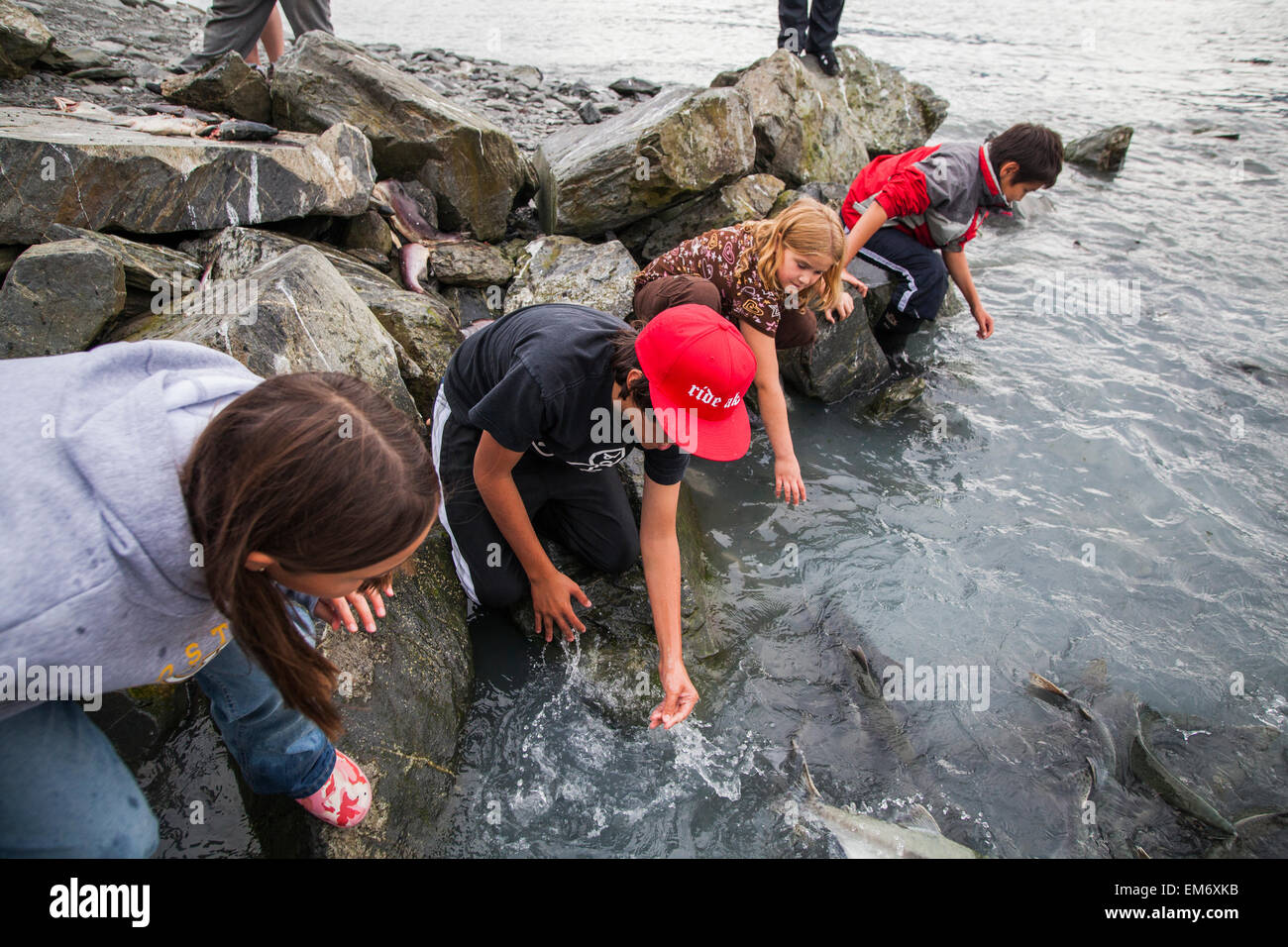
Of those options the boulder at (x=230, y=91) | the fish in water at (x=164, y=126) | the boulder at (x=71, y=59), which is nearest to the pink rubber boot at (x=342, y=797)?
the fish in water at (x=164, y=126)

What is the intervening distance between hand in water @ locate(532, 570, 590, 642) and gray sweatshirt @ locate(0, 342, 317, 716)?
1491 mm

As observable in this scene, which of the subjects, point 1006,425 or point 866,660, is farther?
point 1006,425

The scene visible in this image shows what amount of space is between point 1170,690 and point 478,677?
3.06 meters

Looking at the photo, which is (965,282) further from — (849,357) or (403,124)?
(403,124)

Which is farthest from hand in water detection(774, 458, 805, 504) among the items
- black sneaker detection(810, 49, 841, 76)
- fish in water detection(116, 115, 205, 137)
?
black sneaker detection(810, 49, 841, 76)

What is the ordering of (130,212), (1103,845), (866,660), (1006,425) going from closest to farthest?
(1103,845) → (866,660) → (130,212) → (1006,425)

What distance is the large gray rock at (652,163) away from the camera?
4793 millimetres

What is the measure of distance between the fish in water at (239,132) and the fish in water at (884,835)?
14.3 ft

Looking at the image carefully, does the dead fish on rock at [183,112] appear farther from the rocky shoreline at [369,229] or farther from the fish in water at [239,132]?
the fish in water at [239,132]

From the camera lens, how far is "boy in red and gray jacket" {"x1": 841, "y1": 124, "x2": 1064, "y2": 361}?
4500 millimetres

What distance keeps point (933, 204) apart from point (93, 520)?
4.78 m

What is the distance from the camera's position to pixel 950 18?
14883 millimetres

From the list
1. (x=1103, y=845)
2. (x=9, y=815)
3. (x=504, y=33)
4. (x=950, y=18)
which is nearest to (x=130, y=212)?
(x=9, y=815)
